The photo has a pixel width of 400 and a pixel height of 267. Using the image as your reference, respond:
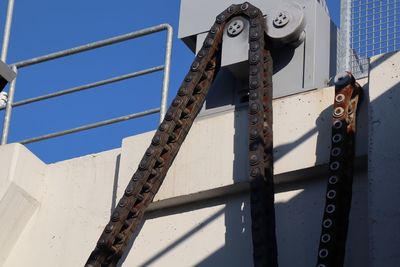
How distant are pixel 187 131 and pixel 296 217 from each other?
1195 millimetres

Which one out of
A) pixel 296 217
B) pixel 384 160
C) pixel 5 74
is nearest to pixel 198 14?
pixel 296 217

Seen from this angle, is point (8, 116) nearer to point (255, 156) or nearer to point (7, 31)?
point (7, 31)

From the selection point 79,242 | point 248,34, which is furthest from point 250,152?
point 79,242

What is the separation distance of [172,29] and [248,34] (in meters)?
1.12

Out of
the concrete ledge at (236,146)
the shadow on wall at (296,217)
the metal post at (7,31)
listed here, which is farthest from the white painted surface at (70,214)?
the metal post at (7,31)

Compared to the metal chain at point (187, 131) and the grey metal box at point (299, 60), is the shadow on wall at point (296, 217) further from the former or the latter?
the grey metal box at point (299, 60)

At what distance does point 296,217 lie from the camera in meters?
7.61

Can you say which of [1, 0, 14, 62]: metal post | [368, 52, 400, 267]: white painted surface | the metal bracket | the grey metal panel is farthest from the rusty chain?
[1, 0, 14, 62]: metal post

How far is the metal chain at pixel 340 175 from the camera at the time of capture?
7031 mm

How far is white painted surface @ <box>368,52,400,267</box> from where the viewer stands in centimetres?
680

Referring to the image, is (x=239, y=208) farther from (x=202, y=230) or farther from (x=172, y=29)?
(x=172, y=29)

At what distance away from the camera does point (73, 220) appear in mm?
8742

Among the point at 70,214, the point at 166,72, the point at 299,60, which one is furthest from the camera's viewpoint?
the point at 166,72

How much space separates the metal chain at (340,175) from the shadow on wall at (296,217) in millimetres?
129
